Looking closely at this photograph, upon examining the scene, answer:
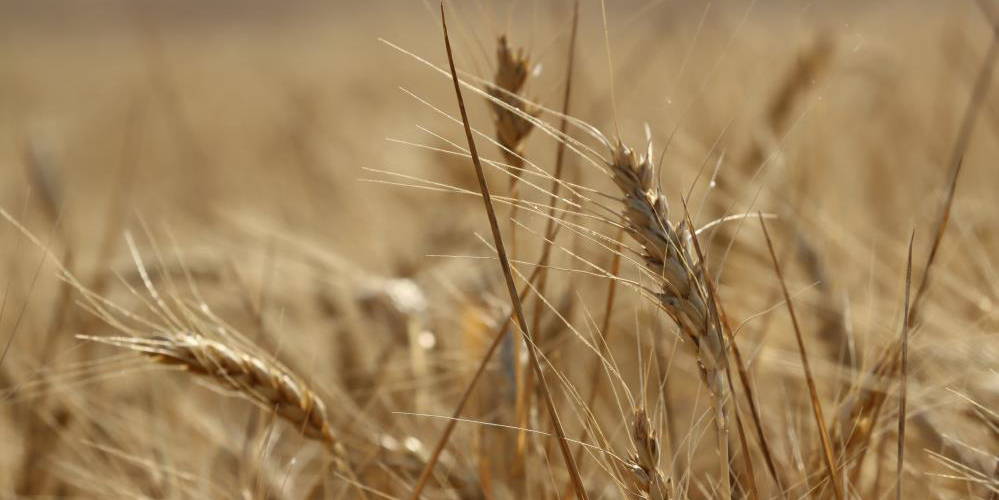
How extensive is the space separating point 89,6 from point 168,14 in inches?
55.4

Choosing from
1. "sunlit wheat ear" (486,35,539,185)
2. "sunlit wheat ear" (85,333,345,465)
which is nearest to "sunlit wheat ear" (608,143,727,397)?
"sunlit wheat ear" (486,35,539,185)

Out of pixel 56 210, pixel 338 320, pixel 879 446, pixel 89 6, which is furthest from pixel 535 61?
pixel 89 6

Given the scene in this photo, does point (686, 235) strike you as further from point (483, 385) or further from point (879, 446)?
point (483, 385)

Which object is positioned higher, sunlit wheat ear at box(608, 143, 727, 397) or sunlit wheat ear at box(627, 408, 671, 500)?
sunlit wheat ear at box(608, 143, 727, 397)

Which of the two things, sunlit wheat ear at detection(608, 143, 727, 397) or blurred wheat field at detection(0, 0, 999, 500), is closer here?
sunlit wheat ear at detection(608, 143, 727, 397)

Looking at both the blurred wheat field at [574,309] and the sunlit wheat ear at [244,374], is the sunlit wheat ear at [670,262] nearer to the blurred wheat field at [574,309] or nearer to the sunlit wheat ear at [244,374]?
the blurred wheat field at [574,309]

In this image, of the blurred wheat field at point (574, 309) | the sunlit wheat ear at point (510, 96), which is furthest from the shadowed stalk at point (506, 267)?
the sunlit wheat ear at point (510, 96)

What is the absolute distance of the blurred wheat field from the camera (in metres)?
0.53

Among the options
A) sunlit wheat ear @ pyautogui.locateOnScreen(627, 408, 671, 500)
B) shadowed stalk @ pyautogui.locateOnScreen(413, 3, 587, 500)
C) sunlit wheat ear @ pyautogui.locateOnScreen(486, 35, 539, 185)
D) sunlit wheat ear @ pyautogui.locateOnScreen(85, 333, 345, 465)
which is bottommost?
sunlit wheat ear @ pyautogui.locateOnScreen(85, 333, 345, 465)

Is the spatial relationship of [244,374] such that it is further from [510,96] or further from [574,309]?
[574,309]

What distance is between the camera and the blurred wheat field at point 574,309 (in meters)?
0.53

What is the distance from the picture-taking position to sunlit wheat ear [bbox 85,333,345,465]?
0.55m

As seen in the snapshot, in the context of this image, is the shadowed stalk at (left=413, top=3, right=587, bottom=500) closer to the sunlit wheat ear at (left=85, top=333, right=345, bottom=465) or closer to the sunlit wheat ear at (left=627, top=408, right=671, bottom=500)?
the sunlit wheat ear at (left=627, top=408, right=671, bottom=500)

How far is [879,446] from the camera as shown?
0.63 meters
